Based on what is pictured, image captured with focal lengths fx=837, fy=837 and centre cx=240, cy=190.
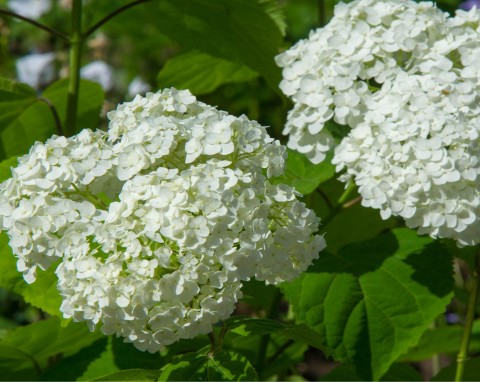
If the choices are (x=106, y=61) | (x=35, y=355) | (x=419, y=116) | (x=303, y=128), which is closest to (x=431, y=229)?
(x=419, y=116)

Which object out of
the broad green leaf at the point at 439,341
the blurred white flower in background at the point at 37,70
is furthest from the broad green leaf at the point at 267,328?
the blurred white flower in background at the point at 37,70

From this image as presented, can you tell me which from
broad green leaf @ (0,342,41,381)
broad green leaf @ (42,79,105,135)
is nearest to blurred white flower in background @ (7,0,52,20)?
broad green leaf @ (42,79,105,135)

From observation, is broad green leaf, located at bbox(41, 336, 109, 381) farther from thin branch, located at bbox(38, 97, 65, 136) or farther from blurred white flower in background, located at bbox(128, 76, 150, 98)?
blurred white flower in background, located at bbox(128, 76, 150, 98)

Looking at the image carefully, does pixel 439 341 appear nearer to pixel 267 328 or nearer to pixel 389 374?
pixel 389 374

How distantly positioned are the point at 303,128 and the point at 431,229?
0.35m

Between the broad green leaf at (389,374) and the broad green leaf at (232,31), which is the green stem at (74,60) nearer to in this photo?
the broad green leaf at (232,31)

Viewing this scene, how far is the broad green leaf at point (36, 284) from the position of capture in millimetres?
1542

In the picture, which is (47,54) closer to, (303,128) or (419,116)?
(303,128)

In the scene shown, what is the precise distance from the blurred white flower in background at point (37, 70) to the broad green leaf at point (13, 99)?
163 cm

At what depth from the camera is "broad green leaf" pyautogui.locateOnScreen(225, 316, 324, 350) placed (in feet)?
4.51

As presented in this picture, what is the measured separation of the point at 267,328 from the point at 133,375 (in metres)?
0.23

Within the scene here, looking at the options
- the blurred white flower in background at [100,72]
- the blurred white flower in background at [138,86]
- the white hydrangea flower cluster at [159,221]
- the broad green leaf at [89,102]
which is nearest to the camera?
the white hydrangea flower cluster at [159,221]

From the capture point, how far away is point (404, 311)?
163 centimetres

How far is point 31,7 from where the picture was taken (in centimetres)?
417
